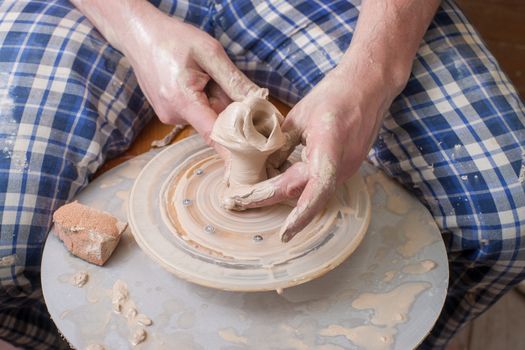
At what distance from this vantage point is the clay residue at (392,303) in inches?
39.5

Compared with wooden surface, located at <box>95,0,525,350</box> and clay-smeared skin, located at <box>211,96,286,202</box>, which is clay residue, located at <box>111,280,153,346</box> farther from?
wooden surface, located at <box>95,0,525,350</box>

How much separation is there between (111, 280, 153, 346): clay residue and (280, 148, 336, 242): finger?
0.30m

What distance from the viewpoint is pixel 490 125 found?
120 centimetres

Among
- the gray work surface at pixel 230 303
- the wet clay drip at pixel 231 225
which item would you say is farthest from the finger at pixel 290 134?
the gray work surface at pixel 230 303

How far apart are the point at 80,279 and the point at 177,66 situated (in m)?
0.46

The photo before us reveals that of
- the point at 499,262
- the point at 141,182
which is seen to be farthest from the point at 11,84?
the point at 499,262

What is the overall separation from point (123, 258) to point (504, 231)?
793 mm

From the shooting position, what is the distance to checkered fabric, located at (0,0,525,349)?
1.17m

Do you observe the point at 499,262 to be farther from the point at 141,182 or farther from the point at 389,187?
the point at 141,182

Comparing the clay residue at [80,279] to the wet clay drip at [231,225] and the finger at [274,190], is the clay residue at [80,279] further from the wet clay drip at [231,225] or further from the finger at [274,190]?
the finger at [274,190]

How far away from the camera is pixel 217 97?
117 cm

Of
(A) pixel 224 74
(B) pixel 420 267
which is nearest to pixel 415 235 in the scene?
(B) pixel 420 267

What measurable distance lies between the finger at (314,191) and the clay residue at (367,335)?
0.20 m

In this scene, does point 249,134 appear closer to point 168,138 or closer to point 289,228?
point 289,228
